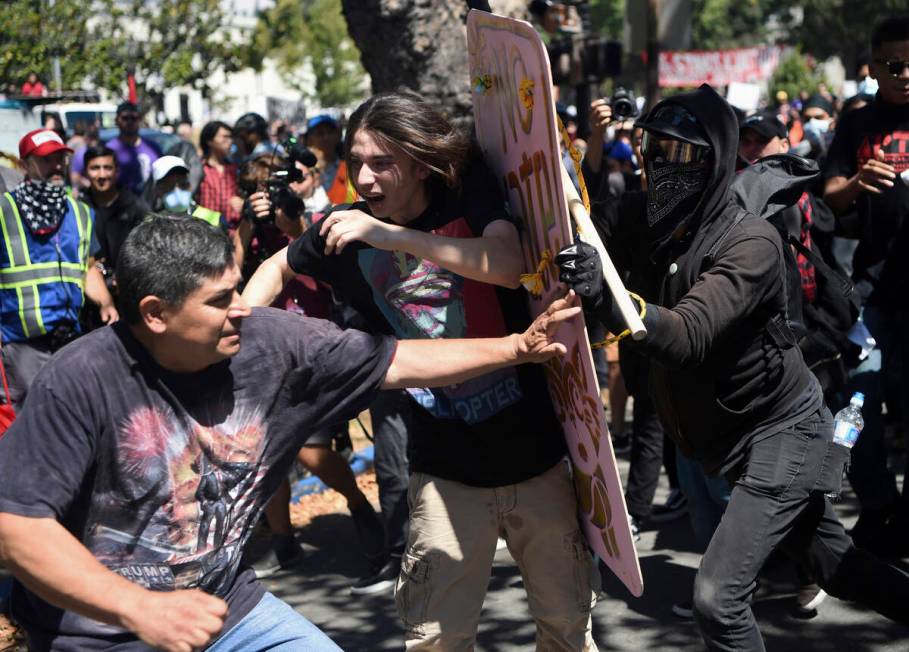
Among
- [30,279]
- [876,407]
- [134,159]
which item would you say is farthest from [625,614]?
[134,159]

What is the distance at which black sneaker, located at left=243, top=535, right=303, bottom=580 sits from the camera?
5.77 meters

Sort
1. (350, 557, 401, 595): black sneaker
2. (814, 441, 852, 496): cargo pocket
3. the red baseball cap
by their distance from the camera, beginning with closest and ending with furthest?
1. (814, 441, 852, 496): cargo pocket
2. (350, 557, 401, 595): black sneaker
3. the red baseball cap

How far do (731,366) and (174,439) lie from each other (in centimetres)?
159

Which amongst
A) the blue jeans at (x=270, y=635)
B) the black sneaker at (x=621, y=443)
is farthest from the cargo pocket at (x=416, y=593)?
the black sneaker at (x=621, y=443)

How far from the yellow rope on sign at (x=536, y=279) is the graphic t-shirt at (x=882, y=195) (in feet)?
8.72

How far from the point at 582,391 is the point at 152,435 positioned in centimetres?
106

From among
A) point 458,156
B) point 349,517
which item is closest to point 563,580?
point 458,156

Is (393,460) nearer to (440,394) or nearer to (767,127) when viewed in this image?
(440,394)

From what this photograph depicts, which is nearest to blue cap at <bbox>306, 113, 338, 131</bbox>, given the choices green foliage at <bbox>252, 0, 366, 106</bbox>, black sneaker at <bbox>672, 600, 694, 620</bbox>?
black sneaker at <bbox>672, 600, 694, 620</bbox>

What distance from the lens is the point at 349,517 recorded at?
21.8 feet

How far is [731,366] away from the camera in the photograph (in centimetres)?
336

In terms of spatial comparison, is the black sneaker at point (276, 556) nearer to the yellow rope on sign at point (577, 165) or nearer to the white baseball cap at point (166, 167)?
the white baseball cap at point (166, 167)

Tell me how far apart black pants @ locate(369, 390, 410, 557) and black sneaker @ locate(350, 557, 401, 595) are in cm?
7

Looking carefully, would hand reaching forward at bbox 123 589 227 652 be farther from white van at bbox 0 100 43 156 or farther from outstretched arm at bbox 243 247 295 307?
white van at bbox 0 100 43 156
